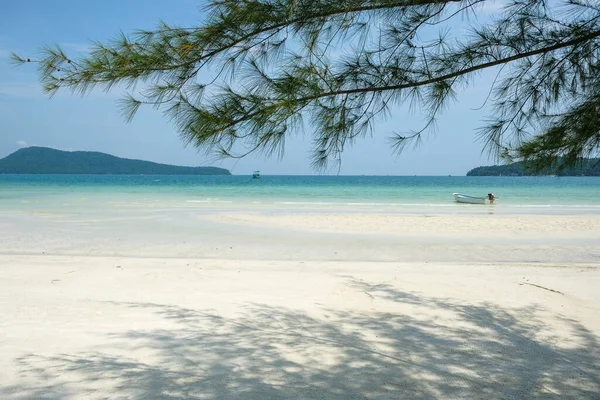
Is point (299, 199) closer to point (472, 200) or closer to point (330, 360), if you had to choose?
point (472, 200)

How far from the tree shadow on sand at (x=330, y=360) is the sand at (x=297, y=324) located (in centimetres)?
2

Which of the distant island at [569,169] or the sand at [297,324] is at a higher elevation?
the distant island at [569,169]

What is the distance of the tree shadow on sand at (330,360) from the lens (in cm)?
319

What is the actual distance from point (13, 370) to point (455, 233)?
1140 centimetres

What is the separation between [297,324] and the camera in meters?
4.64

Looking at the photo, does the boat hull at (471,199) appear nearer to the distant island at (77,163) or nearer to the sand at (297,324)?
the sand at (297,324)

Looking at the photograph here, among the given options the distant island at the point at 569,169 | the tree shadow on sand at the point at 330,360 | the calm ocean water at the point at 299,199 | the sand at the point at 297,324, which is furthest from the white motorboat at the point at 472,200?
the distant island at the point at 569,169

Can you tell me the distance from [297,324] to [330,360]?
95 centimetres

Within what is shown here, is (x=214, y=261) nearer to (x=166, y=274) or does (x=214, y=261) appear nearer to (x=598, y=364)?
(x=166, y=274)

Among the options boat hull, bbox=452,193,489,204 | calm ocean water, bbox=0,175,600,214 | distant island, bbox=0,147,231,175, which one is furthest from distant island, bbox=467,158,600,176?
distant island, bbox=0,147,231,175

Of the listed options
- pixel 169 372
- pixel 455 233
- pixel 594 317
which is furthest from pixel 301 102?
pixel 455 233

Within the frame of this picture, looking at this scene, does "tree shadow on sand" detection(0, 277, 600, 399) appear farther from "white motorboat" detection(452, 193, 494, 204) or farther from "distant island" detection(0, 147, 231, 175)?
"distant island" detection(0, 147, 231, 175)

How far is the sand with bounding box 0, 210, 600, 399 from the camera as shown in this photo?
3.30 meters

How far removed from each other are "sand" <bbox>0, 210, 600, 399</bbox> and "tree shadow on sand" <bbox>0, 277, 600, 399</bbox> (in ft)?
0.05
